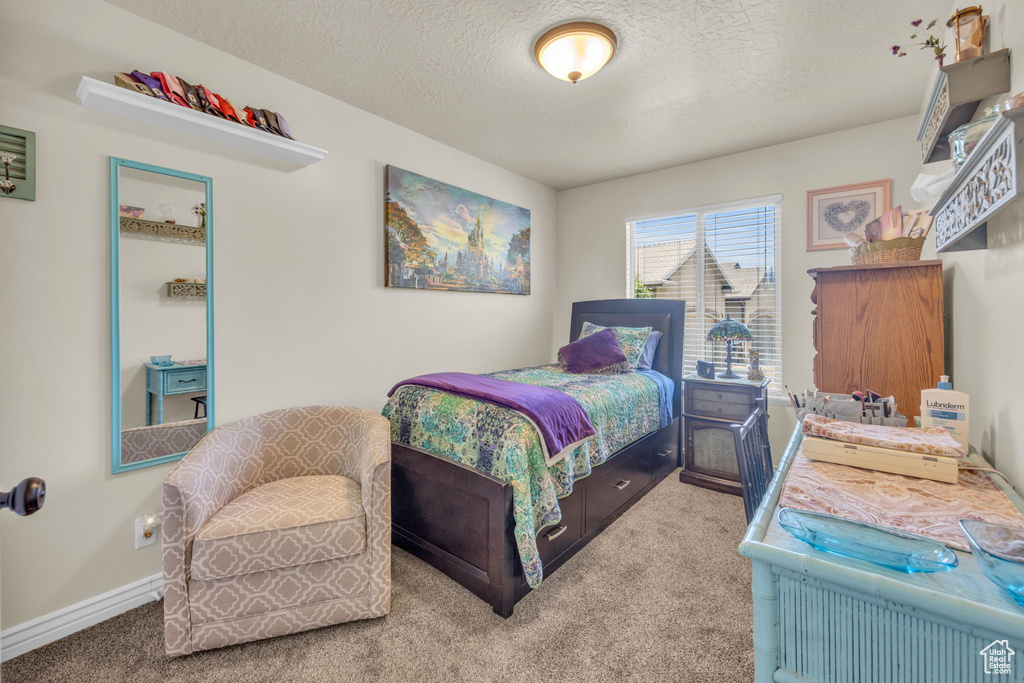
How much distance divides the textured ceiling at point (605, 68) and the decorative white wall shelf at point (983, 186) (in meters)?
1.16

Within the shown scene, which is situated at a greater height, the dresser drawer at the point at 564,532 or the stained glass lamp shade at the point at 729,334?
the stained glass lamp shade at the point at 729,334

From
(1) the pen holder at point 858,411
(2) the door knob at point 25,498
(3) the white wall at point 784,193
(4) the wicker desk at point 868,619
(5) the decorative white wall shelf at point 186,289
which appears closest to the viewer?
(4) the wicker desk at point 868,619

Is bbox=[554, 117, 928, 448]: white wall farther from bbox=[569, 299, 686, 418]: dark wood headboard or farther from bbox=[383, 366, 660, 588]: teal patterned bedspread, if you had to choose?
bbox=[383, 366, 660, 588]: teal patterned bedspread

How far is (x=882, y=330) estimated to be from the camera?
180 cm

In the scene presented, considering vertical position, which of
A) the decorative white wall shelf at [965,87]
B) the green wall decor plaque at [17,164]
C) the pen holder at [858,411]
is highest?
the decorative white wall shelf at [965,87]

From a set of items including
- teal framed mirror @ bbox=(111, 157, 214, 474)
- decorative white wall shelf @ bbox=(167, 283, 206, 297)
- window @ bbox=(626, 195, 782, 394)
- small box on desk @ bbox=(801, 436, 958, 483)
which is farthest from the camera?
window @ bbox=(626, 195, 782, 394)

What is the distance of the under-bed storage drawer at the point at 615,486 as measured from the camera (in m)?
2.36

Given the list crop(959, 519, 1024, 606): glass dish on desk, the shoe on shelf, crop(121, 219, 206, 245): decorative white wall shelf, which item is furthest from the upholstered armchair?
crop(959, 519, 1024, 606): glass dish on desk

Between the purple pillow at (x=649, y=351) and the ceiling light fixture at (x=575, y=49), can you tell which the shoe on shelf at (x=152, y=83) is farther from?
the purple pillow at (x=649, y=351)

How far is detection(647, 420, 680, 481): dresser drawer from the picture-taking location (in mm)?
3102

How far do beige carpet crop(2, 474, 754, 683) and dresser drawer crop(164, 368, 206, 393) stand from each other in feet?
3.30

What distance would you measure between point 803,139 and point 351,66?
3.29 metres

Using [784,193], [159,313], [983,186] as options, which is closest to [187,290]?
[159,313]

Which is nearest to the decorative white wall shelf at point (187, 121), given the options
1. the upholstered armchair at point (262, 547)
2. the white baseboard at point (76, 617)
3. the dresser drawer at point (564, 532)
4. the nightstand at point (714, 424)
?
the upholstered armchair at point (262, 547)
